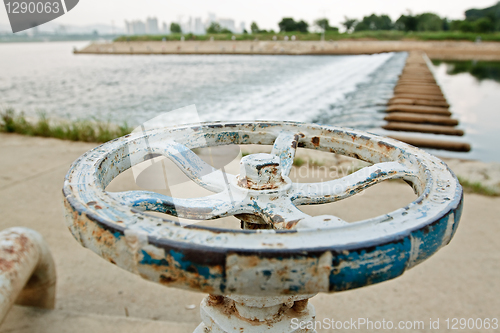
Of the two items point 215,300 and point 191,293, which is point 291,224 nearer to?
point 215,300

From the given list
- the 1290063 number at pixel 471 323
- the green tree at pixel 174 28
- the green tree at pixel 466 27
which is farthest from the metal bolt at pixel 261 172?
the green tree at pixel 174 28

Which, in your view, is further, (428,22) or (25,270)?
(428,22)

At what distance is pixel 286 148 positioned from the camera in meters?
1.02

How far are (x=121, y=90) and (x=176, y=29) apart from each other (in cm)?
4279

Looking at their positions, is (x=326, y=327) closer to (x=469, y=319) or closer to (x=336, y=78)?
(x=469, y=319)

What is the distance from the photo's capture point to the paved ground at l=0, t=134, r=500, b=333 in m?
1.45

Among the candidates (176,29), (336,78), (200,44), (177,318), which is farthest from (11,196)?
(176,29)

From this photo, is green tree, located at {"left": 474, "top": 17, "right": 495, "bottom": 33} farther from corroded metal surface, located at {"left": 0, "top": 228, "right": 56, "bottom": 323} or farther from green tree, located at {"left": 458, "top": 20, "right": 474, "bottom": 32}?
corroded metal surface, located at {"left": 0, "top": 228, "right": 56, "bottom": 323}

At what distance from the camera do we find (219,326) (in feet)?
2.46

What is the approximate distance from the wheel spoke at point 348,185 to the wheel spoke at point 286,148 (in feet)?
0.42

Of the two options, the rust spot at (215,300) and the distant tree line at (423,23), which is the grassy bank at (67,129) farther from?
the distant tree line at (423,23)

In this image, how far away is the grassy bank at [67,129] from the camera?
3.82 metres

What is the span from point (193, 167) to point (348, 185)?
395 mm

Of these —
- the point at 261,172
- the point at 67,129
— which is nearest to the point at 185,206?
the point at 261,172
